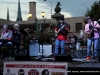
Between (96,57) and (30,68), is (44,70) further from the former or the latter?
(96,57)

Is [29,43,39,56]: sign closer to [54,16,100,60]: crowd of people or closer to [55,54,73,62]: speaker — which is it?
[54,16,100,60]: crowd of people

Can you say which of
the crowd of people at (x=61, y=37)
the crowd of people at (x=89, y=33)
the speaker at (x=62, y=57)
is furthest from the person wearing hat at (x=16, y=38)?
the speaker at (x=62, y=57)

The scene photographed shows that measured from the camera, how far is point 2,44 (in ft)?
40.3

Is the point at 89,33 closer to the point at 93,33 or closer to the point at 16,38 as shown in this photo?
the point at 93,33

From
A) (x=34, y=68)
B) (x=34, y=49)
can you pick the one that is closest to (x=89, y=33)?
(x=34, y=68)

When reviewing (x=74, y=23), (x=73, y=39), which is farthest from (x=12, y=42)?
(x=74, y=23)

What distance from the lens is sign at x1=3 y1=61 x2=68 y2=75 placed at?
32.3 ft

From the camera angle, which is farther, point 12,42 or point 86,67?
point 12,42

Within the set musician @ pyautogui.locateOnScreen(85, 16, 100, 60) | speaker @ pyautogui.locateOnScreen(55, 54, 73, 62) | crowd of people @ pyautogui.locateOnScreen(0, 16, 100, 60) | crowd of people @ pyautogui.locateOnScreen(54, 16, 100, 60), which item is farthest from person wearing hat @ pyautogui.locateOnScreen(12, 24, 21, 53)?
speaker @ pyautogui.locateOnScreen(55, 54, 73, 62)

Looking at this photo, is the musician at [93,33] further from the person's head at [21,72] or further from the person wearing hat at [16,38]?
the person wearing hat at [16,38]

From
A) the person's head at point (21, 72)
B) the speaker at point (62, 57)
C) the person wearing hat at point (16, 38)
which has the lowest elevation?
the person's head at point (21, 72)

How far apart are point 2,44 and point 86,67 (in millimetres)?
3675

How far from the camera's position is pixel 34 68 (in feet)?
32.8

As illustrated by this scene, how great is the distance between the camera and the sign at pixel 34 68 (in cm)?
986
